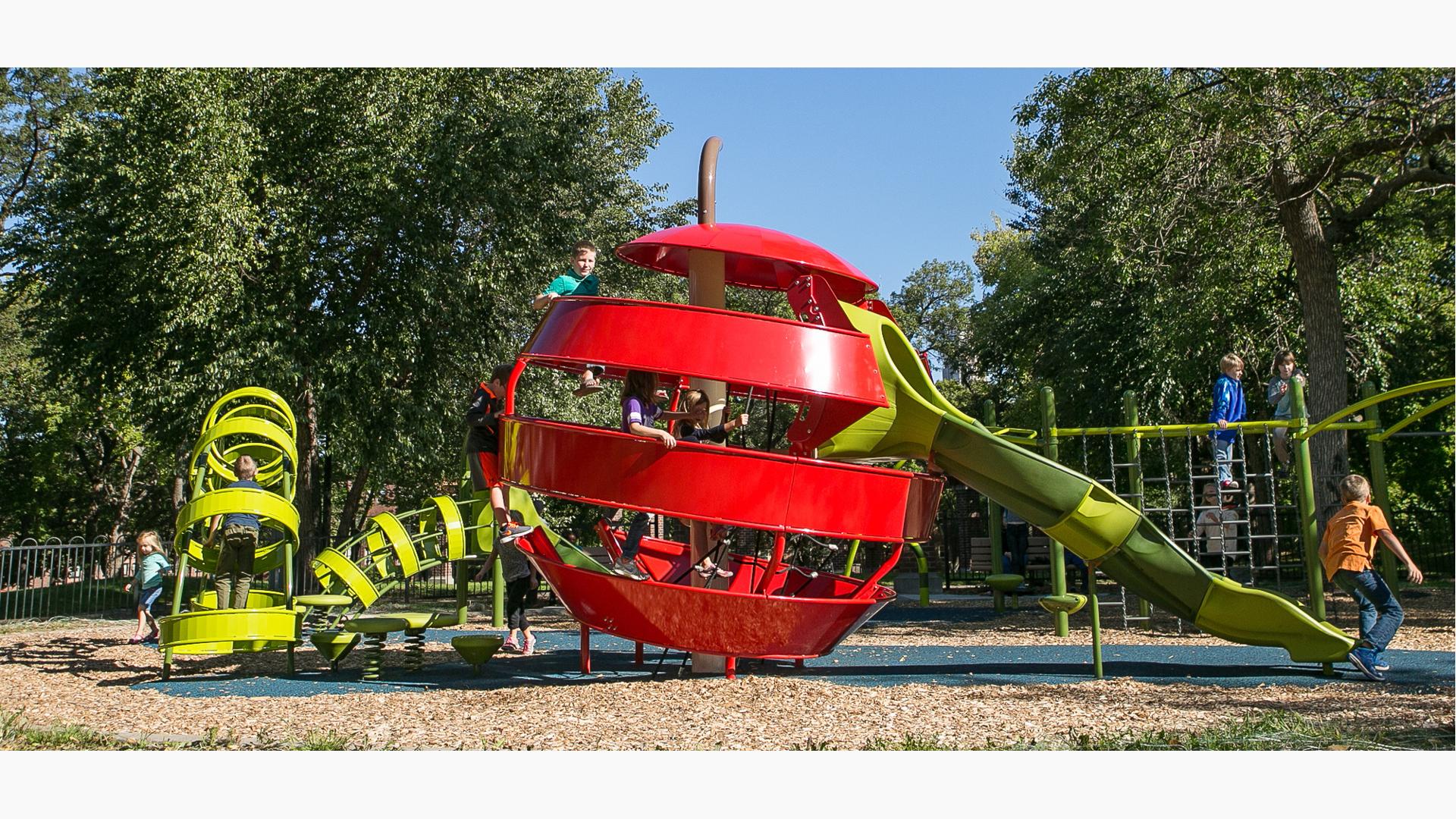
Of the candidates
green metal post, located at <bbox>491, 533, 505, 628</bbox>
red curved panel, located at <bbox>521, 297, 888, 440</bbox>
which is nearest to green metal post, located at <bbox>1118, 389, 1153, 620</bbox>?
red curved panel, located at <bbox>521, 297, 888, 440</bbox>

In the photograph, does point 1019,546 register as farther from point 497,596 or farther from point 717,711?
point 717,711

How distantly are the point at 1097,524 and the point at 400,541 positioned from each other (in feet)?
22.7

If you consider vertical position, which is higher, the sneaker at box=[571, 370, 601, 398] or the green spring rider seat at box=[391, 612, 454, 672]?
the sneaker at box=[571, 370, 601, 398]

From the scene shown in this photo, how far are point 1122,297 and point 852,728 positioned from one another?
21081 millimetres

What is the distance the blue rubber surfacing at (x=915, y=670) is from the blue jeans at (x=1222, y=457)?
195cm

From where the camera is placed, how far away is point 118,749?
20.7 ft

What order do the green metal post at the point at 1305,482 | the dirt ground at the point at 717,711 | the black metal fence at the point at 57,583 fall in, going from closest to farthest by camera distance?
the dirt ground at the point at 717,711 → the green metal post at the point at 1305,482 → the black metal fence at the point at 57,583

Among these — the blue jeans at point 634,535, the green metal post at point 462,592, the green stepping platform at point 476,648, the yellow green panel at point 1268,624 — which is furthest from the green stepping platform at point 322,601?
the yellow green panel at point 1268,624

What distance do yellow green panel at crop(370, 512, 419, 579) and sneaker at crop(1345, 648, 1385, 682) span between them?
28.5 feet

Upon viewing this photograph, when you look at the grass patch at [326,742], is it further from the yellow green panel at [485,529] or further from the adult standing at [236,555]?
the yellow green panel at [485,529]

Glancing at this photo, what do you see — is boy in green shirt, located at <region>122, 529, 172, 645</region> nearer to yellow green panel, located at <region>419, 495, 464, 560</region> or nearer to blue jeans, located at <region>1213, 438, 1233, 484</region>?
yellow green panel, located at <region>419, 495, 464, 560</region>

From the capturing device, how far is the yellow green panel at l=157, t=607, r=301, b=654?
9102 mm

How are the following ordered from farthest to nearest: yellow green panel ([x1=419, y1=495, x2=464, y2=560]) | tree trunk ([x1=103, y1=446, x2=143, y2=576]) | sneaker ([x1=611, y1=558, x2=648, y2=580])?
tree trunk ([x1=103, y1=446, x2=143, y2=576])
yellow green panel ([x1=419, y1=495, x2=464, y2=560])
sneaker ([x1=611, y1=558, x2=648, y2=580])

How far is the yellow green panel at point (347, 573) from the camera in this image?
10.4 meters
